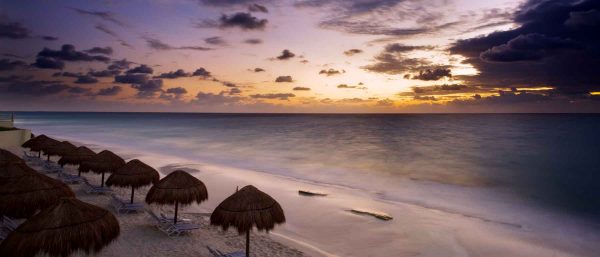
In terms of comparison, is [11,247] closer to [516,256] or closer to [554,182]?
[516,256]

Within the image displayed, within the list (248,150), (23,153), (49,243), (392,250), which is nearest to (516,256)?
(392,250)

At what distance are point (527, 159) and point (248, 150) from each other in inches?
1335

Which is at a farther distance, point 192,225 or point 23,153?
point 23,153

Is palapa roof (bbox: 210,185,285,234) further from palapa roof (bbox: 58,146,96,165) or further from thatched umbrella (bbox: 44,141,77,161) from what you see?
thatched umbrella (bbox: 44,141,77,161)

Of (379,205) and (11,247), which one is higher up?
(11,247)

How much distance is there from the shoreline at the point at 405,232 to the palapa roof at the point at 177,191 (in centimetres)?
309

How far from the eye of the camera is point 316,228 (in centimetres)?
1409

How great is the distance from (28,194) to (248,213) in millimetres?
5861

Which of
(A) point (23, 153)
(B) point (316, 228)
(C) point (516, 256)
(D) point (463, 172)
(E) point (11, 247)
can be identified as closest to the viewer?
(E) point (11, 247)

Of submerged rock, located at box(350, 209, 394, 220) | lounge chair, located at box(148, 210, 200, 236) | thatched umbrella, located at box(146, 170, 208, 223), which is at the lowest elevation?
submerged rock, located at box(350, 209, 394, 220)

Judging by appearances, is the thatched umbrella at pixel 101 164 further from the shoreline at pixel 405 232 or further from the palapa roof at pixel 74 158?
the shoreline at pixel 405 232

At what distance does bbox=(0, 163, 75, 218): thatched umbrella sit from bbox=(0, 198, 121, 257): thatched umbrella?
3.11m

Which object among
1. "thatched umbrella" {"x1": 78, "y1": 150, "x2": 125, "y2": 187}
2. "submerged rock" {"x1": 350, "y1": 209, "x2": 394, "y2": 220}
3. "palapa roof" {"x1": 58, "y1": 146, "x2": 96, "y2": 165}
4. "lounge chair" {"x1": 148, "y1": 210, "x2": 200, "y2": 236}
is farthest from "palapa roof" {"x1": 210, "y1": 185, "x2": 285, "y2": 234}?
"palapa roof" {"x1": 58, "y1": 146, "x2": 96, "y2": 165}

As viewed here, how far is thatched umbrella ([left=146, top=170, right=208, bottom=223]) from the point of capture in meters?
11.4
